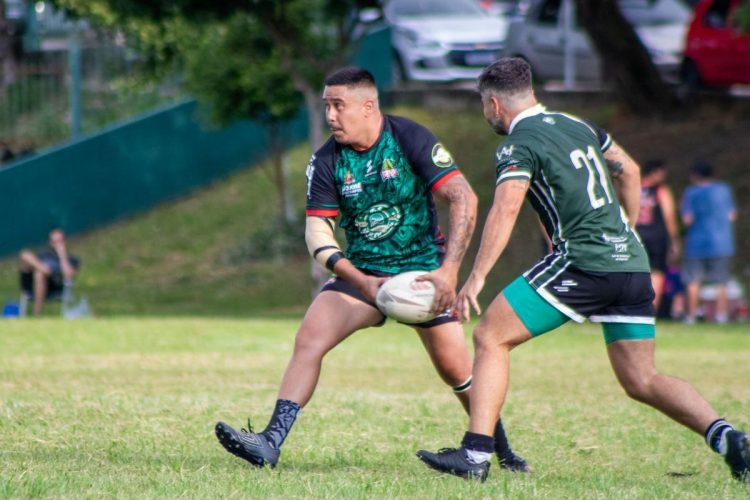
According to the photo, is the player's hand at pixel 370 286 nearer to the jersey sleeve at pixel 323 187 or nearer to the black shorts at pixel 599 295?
the jersey sleeve at pixel 323 187

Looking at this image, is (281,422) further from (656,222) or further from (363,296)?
(656,222)

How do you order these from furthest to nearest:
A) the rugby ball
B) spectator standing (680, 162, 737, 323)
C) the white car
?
1. the white car
2. spectator standing (680, 162, 737, 323)
3. the rugby ball

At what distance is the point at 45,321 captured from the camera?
16.9 meters

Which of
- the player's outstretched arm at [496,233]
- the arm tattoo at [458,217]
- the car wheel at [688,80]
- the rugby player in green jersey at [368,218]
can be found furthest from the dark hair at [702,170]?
the player's outstretched arm at [496,233]

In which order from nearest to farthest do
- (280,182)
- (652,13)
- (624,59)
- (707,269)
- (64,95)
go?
1. (707,269)
2. (280,182)
3. (624,59)
4. (64,95)
5. (652,13)

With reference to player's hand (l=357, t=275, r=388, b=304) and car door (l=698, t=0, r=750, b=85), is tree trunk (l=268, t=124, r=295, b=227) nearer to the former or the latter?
car door (l=698, t=0, r=750, b=85)

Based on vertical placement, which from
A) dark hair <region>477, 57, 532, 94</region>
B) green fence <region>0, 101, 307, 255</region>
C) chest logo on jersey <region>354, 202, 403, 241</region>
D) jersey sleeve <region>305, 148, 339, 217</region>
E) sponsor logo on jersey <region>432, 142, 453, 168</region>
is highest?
dark hair <region>477, 57, 532, 94</region>

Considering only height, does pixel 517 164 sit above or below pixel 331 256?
above

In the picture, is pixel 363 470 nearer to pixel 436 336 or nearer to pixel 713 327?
pixel 436 336

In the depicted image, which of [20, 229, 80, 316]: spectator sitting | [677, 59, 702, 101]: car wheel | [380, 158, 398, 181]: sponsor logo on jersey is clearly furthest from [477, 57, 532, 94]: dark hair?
[677, 59, 702, 101]: car wheel

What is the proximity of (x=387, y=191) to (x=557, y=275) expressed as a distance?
95cm

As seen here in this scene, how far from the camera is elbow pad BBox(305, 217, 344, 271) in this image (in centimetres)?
664

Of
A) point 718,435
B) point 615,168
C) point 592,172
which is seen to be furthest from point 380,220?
point 718,435

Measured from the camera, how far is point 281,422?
21.4 ft
